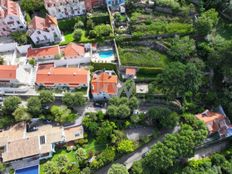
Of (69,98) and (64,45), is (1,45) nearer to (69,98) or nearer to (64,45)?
(64,45)

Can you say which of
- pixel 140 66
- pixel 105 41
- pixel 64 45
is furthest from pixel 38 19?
pixel 140 66

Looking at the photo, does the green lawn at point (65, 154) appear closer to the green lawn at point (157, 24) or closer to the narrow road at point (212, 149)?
the narrow road at point (212, 149)

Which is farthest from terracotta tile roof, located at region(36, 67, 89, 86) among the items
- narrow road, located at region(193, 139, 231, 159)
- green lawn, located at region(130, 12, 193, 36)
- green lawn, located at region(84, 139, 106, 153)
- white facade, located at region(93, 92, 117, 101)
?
narrow road, located at region(193, 139, 231, 159)

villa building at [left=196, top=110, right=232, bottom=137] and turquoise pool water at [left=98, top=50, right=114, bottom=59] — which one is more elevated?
turquoise pool water at [left=98, top=50, right=114, bottom=59]

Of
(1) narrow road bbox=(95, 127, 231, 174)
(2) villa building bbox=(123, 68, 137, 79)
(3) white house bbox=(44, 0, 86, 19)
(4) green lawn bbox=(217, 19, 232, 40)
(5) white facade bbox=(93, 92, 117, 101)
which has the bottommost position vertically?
(1) narrow road bbox=(95, 127, 231, 174)

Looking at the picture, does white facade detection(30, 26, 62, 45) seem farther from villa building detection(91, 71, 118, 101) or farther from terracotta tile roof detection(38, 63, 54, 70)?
villa building detection(91, 71, 118, 101)

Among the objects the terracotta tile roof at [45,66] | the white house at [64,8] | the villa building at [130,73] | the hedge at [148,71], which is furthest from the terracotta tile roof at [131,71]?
the white house at [64,8]
